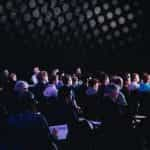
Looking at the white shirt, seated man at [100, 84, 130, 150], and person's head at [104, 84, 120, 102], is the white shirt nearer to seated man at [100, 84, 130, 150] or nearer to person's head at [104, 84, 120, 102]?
person's head at [104, 84, 120, 102]

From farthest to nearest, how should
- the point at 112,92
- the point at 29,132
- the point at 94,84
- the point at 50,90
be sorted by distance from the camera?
the point at 50,90 → the point at 94,84 → the point at 112,92 → the point at 29,132

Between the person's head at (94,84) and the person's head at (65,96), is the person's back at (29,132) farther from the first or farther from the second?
the person's head at (94,84)

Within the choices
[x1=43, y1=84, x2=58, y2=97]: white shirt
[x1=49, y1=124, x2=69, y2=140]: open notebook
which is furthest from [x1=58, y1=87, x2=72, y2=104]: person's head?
[x1=43, y1=84, x2=58, y2=97]: white shirt

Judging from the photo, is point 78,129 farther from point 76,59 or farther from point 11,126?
point 76,59

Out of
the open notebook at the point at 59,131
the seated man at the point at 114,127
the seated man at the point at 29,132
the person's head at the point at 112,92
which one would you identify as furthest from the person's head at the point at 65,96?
the seated man at the point at 29,132

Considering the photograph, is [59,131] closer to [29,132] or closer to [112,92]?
[29,132]

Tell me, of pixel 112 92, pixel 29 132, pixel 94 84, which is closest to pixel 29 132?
pixel 29 132

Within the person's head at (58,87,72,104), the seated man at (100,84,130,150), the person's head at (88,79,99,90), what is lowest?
the seated man at (100,84,130,150)

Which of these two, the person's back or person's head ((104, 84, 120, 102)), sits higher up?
person's head ((104, 84, 120, 102))

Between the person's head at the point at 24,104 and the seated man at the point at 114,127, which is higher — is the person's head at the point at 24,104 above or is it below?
above

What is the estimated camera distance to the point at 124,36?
1510 centimetres

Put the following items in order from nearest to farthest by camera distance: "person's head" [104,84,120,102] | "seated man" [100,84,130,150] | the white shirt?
"seated man" [100,84,130,150] → "person's head" [104,84,120,102] → the white shirt

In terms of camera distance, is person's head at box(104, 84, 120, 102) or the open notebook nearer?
the open notebook

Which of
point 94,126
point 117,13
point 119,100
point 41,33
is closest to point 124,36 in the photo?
point 117,13
